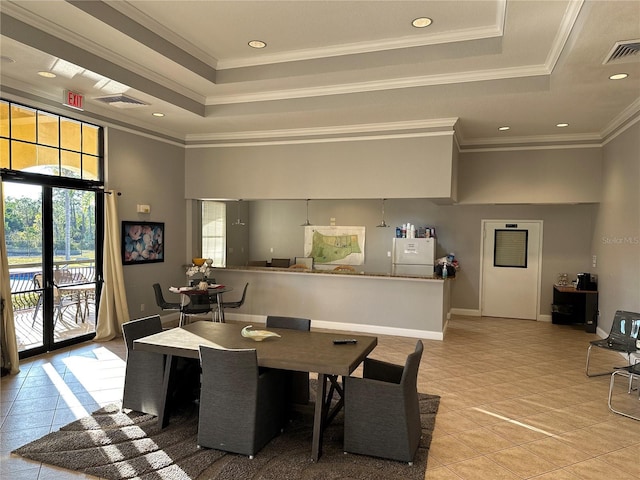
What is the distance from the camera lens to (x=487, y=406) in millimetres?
3934

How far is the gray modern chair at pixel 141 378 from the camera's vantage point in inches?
138

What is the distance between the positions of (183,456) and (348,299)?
4149 mm

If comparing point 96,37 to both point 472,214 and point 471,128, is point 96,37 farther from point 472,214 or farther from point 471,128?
point 472,214

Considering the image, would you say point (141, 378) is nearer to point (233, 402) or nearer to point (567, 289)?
point (233, 402)

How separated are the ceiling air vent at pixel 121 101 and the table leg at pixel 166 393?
3.24 meters

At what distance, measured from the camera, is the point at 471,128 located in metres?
6.39

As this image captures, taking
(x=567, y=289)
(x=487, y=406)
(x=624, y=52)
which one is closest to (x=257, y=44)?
(x=624, y=52)

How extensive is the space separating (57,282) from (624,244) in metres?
7.39

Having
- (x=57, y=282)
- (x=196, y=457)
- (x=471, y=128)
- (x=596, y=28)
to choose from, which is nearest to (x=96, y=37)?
(x=57, y=282)

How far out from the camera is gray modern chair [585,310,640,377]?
4413 millimetres

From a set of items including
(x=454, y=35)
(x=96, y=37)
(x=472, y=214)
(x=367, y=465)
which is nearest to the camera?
(x=367, y=465)

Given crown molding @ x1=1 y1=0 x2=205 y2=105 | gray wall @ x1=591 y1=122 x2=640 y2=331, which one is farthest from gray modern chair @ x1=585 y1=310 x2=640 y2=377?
crown molding @ x1=1 y1=0 x2=205 y2=105

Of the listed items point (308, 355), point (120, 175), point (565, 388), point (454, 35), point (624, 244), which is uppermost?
point (454, 35)

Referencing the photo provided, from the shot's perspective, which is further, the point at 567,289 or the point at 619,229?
the point at 567,289
